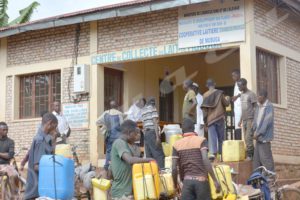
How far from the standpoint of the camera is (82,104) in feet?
47.4

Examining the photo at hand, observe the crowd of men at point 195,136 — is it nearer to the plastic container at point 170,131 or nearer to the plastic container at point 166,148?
the plastic container at point 170,131

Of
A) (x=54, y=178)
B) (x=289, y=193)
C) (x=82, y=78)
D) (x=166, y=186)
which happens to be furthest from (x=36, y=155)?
(x=82, y=78)

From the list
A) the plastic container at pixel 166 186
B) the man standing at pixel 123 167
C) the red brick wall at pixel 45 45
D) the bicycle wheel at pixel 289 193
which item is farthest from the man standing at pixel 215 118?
the man standing at pixel 123 167

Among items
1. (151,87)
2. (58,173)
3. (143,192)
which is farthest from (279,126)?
(58,173)

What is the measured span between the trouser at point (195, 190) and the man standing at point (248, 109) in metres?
4.21

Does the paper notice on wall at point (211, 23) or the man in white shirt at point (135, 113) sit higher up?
the paper notice on wall at point (211, 23)

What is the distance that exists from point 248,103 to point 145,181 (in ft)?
14.9

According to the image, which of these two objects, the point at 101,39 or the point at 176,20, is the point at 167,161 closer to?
the point at 176,20

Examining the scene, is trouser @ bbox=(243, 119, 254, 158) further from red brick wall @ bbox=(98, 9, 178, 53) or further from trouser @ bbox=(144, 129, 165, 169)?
red brick wall @ bbox=(98, 9, 178, 53)

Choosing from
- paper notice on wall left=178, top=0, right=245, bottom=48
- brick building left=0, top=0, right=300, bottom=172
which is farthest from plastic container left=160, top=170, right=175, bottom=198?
paper notice on wall left=178, top=0, right=245, bottom=48

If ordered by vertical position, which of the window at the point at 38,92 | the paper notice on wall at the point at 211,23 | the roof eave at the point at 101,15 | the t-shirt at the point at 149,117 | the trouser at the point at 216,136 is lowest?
the trouser at the point at 216,136

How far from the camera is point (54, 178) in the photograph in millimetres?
6680

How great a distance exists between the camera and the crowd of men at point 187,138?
6.85 m

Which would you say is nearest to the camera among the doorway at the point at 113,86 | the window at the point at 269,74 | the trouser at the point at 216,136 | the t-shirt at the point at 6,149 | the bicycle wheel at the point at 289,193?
the bicycle wheel at the point at 289,193
